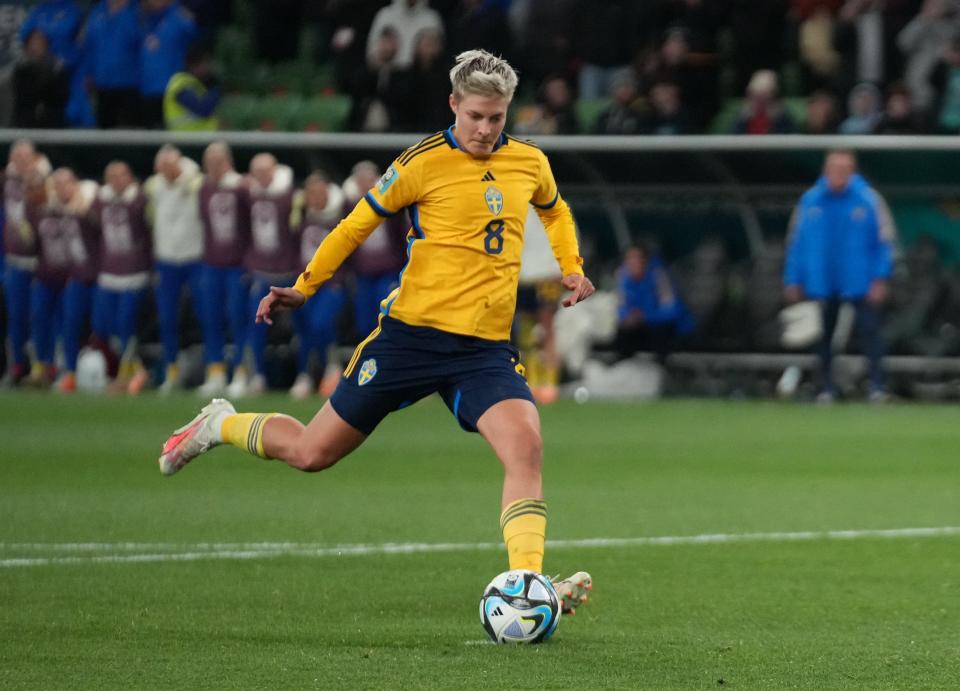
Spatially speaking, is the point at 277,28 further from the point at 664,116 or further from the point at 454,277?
the point at 454,277

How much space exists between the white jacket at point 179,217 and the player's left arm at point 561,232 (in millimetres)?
12617

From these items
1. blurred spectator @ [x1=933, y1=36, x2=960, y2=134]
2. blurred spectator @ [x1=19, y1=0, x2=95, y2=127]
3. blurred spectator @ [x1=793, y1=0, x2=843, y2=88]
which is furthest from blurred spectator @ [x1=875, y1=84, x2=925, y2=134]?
blurred spectator @ [x1=19, y1=0, x2=95, y2=127]

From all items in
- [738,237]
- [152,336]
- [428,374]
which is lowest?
[152,336]

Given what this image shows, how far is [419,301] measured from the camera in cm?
707

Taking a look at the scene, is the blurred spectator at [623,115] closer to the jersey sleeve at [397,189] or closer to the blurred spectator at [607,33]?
the blurred spectator at [607,33]

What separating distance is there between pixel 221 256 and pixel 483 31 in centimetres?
387

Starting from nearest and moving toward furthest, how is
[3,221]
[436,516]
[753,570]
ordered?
[753,570]
[436,516]
[3,221]

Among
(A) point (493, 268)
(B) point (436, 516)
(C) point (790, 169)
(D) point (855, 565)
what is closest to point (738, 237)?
(C) point (790, 169)

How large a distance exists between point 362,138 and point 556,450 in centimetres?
680

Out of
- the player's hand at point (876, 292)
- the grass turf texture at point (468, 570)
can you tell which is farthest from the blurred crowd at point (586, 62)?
the grass turf texture at point (468, 570)

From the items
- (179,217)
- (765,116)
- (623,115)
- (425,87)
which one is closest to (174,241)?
(179,217)

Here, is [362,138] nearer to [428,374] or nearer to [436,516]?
[436,516]

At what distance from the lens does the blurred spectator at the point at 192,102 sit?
2156 centimetres

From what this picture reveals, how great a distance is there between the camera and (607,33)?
21.8 m
